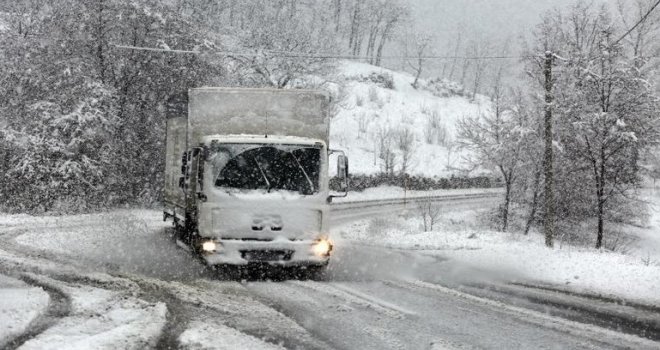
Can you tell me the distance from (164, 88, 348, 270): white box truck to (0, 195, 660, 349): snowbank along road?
62 centimetres

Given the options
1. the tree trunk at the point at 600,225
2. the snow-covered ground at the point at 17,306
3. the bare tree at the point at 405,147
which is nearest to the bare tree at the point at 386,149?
the bare tree at the point at 405,147

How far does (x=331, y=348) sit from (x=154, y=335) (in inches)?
70.1

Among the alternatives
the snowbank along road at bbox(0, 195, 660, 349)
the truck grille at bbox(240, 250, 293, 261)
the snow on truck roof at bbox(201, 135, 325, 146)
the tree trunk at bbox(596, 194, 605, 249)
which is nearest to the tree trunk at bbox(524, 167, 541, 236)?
the tree trunk at bbox(596, 194, 605, 249)

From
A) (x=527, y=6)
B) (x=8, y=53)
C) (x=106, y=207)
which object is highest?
(x=527, y=6)

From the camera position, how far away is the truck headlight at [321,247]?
10289 millimetres

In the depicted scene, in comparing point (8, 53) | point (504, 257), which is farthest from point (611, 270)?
point (8, 53)

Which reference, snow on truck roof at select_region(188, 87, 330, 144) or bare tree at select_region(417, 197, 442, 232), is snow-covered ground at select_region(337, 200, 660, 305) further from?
snow on truck roof at select_region(188, 87, 330, 144)

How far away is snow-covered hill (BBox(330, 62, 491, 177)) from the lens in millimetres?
52469

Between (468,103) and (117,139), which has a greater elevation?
(468,103)

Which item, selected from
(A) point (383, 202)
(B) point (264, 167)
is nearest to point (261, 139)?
(B) point (264, 167)

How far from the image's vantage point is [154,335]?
6320 millimetres

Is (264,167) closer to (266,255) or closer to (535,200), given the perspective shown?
(266,255)

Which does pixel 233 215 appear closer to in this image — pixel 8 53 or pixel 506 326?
pixel 506 326

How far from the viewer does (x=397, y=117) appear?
6694 centimetres
